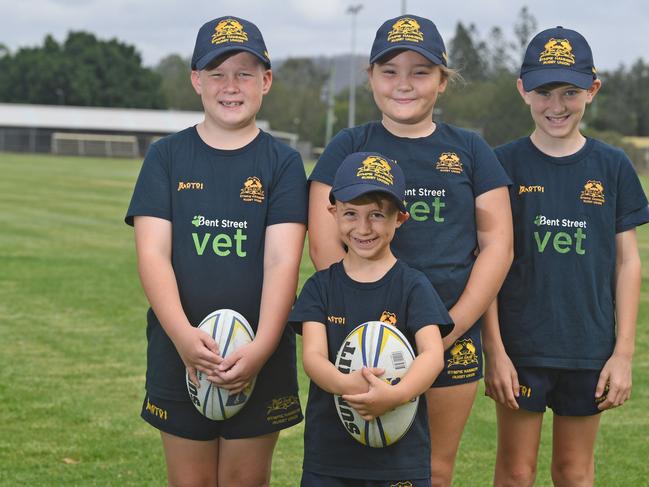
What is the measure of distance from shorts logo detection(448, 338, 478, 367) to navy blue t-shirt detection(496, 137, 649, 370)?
0.36 metres

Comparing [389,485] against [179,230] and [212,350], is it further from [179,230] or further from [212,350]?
[179,230]

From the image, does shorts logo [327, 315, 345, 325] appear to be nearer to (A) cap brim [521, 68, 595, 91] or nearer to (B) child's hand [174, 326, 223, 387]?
(B) child's hand [174, 326, 223, 387]

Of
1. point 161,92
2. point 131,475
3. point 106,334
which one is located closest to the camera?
point 131,475

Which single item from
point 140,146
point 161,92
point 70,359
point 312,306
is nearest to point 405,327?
point 312,306

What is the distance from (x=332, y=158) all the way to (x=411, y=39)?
0.57m

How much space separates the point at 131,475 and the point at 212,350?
2.40 m

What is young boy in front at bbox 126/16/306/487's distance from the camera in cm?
430

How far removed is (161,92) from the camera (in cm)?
10144

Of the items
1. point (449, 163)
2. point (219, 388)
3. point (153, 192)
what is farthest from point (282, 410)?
point (449, 163)

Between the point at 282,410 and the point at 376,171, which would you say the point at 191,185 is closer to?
A: the point at 376,171

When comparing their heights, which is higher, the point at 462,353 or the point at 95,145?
the point at 95,145

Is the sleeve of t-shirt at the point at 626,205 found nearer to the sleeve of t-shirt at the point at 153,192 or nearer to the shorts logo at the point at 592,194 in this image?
the shorts logo at the point at 592,194

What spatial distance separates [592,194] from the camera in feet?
15.0

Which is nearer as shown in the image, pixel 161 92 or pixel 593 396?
pixel 593 396
